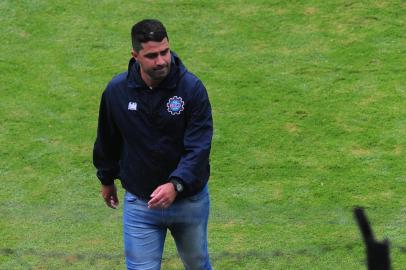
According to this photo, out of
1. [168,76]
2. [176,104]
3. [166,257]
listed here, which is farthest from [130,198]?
[166,257]

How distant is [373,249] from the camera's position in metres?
0.95

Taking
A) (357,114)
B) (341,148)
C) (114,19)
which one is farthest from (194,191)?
(114,19)

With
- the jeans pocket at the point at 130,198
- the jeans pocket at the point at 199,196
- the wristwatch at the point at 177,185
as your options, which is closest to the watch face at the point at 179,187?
the wristwatch at the point at 177,185

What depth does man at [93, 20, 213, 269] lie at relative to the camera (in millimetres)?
3789

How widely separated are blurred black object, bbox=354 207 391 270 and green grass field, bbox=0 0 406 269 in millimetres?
4881

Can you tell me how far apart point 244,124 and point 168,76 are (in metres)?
4.08

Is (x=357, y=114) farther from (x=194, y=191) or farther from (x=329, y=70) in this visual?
(x=194, y=191)

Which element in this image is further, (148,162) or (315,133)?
(315,133)

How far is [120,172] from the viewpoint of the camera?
4.29 m

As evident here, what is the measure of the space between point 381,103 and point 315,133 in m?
0.92

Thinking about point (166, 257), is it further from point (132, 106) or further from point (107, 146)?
point (132, 106)

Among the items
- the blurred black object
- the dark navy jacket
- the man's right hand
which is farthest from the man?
the blurred black object

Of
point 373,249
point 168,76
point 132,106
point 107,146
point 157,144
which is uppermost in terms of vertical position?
point 373,249

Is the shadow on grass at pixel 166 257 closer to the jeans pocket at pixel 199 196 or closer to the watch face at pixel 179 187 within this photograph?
the jeans pocket at pixel 199 196
